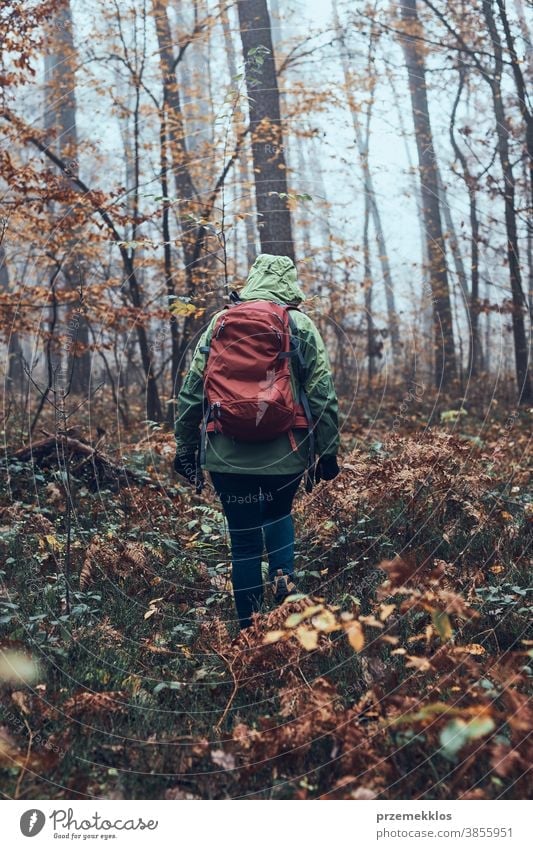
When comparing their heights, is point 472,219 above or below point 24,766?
above

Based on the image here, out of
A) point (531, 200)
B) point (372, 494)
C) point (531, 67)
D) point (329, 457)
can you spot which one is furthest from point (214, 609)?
point (531, 67)

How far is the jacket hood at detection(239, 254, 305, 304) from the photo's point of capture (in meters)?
4.71

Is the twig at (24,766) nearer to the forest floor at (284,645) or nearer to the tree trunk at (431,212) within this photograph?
the forest floor at (284,645)

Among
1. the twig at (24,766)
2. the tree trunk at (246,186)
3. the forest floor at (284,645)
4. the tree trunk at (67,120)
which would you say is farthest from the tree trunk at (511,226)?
the twig at (24,766)

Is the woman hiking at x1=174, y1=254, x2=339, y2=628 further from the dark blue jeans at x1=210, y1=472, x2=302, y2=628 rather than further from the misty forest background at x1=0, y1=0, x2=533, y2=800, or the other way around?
the misty forest background at x1=0, y1=0, x2=533, y2=800

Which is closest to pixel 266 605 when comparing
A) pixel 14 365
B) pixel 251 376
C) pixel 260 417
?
pixel 260 417

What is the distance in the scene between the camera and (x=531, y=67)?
1157 centimetres

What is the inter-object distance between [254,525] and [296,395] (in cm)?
83

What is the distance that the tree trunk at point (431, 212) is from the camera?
1387cm

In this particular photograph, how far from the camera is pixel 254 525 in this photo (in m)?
4.53

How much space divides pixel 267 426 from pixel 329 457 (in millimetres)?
569

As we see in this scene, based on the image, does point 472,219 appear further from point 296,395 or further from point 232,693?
point 232,693

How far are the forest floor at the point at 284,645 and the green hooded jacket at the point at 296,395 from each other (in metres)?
0.84

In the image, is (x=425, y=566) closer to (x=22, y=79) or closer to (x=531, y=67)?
(x=22, y=79)
